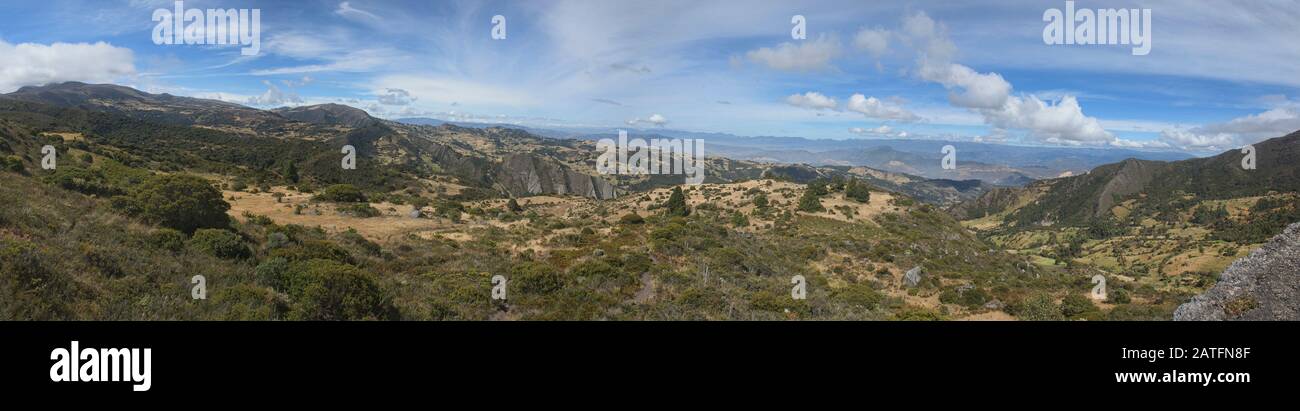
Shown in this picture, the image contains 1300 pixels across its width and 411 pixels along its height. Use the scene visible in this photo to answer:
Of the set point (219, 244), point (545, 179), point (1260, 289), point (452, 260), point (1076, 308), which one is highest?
point (545, 179)

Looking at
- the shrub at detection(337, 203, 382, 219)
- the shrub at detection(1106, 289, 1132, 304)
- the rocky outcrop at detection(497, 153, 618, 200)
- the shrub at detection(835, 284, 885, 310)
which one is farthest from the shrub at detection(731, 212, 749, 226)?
the rocky outcrop at detection(497, 153, 618, 200)

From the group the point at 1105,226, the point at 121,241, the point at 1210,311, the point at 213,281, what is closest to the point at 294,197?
the point at 121,241

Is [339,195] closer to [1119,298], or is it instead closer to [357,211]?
[357,211]

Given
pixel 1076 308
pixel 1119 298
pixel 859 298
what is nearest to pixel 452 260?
pixel 859 298

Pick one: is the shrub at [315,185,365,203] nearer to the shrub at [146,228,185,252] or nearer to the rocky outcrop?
the shrub at [146,228,185,252]

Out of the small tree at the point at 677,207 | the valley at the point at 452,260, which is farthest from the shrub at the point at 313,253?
the small tree at the point at 677,207
